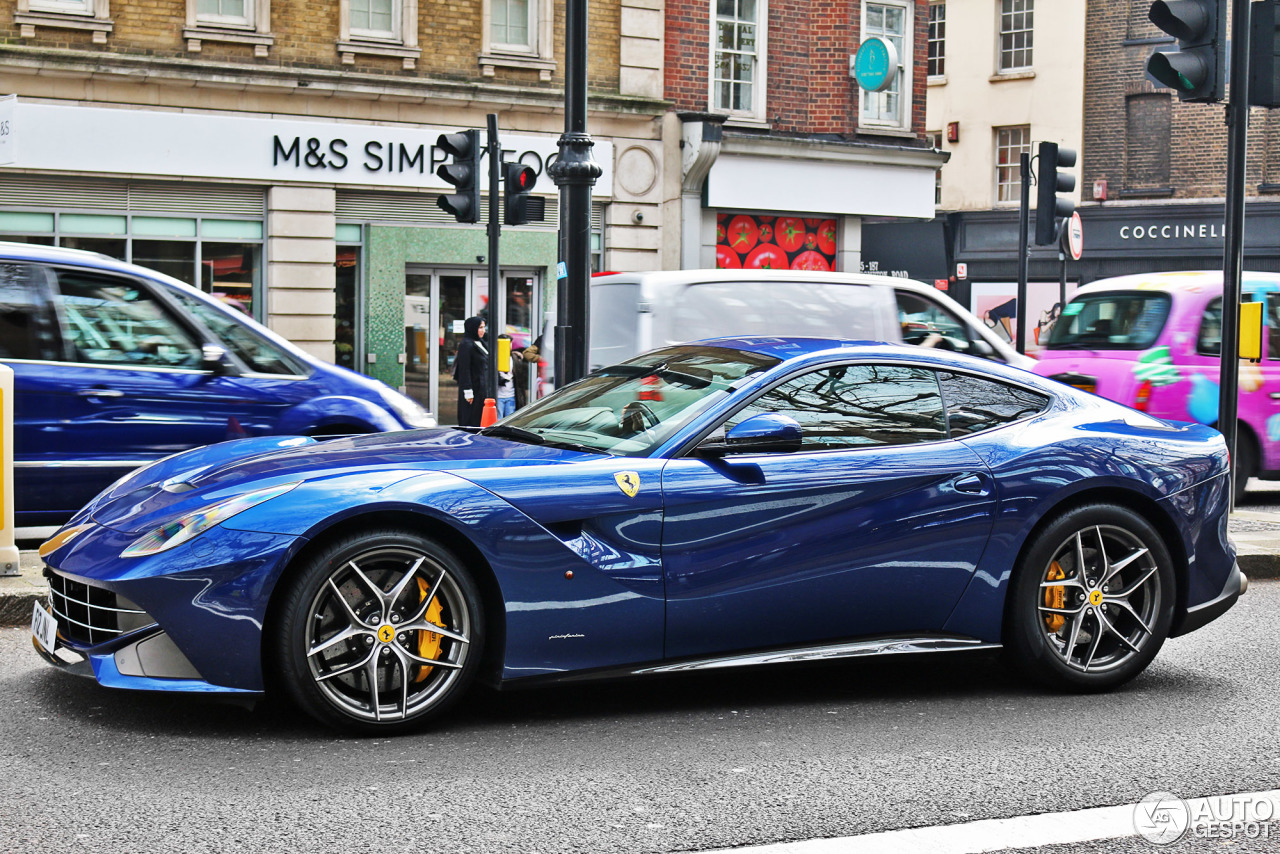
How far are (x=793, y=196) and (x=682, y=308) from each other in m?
10.7

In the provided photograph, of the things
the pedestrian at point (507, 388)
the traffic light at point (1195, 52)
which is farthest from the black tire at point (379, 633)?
the pedestrian at point (507, 388)

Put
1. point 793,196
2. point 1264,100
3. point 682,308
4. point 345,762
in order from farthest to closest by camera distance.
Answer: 1. point 793,196
2. point 682,308
3. point 1264,100
4. point 345,762

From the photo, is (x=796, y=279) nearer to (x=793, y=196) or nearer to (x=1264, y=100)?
(x=1264, y=100)

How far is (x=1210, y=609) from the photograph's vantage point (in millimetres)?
5883

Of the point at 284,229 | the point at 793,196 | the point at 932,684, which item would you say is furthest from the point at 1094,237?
the point at 932,684

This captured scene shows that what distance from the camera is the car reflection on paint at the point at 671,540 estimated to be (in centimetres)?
459

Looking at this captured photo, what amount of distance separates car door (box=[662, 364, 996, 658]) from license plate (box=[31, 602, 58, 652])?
2.03 meters

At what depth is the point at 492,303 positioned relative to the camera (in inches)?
520

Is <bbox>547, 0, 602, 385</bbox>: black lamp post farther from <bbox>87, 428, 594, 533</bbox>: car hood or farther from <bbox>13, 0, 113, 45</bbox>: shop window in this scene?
<bbox>13, 0, 113, 45</bbox>: shop window

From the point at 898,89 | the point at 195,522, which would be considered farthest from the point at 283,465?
the point at 898,89

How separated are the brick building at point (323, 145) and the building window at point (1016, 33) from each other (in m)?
15.5

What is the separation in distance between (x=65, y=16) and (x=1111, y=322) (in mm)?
12410

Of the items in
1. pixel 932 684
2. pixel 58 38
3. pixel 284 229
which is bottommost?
pixel 932 684

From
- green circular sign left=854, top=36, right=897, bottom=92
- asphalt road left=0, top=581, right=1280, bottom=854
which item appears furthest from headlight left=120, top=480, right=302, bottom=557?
green circular sign left=854, top=36, right=897, bottom=92
